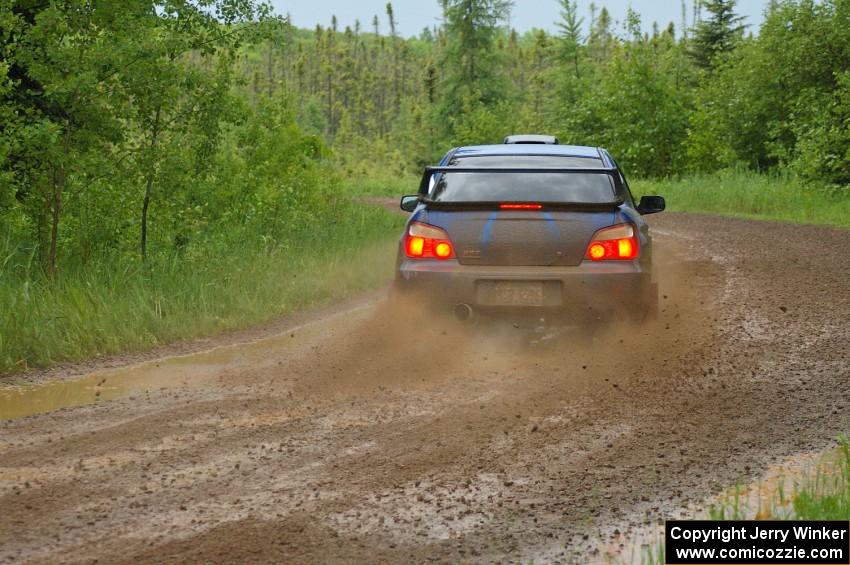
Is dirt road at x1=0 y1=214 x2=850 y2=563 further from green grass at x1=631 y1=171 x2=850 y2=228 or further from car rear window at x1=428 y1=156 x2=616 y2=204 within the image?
green grass at x1=631 y1=171 x2=850 y2=228

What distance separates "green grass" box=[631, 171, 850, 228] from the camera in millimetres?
22828

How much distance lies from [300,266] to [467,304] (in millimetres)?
5523

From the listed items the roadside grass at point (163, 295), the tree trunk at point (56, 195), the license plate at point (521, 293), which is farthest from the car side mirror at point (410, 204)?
the tree trunk at point (56, 195)

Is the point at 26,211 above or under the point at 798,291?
above

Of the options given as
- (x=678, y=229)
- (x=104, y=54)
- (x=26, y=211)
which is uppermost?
(x=104, y=54)

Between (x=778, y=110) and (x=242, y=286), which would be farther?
(x=778, y=110)

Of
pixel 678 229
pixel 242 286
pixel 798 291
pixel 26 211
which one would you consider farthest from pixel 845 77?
pixel 26 211

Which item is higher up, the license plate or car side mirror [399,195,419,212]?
car side mirror [399,195,419,212]

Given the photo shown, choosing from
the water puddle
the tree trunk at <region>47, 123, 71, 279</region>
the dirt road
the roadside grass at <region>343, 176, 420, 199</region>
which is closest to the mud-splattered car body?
the dirt road

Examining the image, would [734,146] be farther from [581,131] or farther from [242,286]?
[242,286]

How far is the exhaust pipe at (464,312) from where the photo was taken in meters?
8.16

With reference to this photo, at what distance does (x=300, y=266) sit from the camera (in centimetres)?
1332

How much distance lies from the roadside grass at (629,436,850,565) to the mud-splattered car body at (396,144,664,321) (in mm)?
3077

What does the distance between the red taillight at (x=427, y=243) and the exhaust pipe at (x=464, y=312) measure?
40 centimetres
